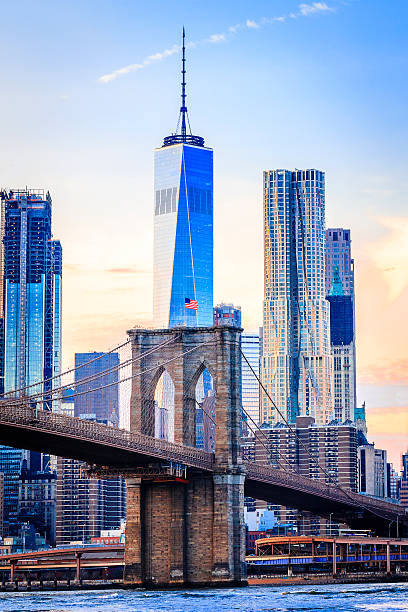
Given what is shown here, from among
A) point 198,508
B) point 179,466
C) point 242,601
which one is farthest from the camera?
point 198,508

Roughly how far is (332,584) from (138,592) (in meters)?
22.4

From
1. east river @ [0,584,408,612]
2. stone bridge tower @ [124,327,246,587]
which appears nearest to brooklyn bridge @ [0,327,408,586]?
stone bridge tower @ [124,327,246,587]

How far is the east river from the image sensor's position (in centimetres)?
8888

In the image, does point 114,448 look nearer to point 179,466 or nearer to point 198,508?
point 179,466

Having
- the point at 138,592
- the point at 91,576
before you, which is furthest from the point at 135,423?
the point at 91,576

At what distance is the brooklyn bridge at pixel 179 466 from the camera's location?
10175 centimetres

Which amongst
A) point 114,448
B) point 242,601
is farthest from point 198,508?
point 242,601

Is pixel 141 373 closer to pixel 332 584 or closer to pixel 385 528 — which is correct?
pixel 332 584

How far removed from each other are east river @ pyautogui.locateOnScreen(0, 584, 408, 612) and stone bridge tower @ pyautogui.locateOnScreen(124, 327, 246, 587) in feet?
9.26

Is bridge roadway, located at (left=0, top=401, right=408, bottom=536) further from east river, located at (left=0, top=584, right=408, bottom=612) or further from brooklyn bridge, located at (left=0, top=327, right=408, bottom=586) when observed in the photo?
east river, located at (left=0, top=584, right=408, bottom=612)

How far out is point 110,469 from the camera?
4129 inches

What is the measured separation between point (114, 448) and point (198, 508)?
13.8 metres

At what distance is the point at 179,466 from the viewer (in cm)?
10400

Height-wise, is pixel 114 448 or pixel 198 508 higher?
pixel 114 448
